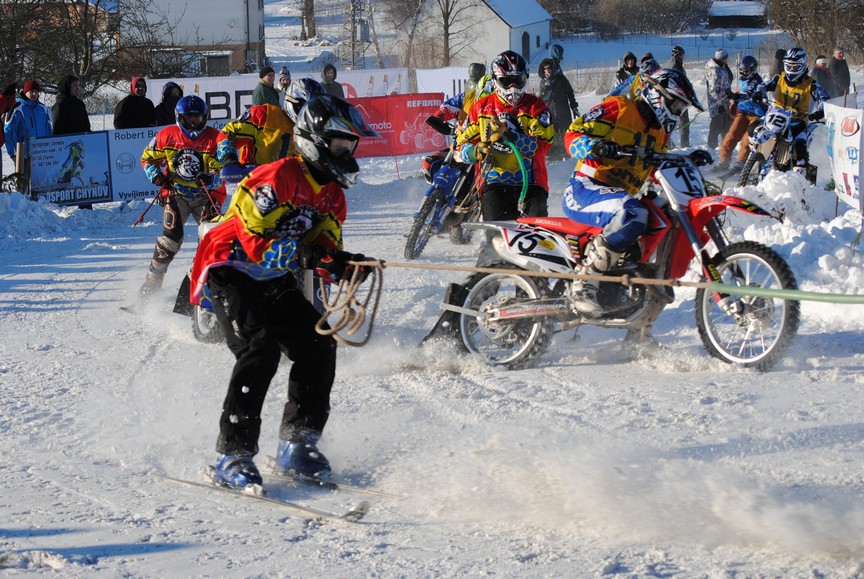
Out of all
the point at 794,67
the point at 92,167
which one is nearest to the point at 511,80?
the point at 794,67

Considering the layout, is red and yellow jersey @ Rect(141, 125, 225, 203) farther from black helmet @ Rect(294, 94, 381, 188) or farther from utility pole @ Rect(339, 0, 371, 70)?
utility pole @ Rect(339, 0, 371, 70)

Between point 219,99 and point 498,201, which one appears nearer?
point 498,201

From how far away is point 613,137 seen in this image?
638 cm

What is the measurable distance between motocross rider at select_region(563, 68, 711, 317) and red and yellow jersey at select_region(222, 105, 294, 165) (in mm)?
2759

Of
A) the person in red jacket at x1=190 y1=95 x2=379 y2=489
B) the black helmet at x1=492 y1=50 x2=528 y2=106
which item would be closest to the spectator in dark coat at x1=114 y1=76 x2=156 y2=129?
the black helmet at x1=492 y1=50 x2=528 y2=106

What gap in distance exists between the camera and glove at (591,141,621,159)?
20.2 feet

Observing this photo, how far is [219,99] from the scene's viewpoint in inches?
658

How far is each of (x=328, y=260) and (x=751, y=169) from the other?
10.1 metres

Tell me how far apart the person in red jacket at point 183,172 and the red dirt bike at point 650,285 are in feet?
9.42

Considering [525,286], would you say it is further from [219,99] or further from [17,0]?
[17,0]

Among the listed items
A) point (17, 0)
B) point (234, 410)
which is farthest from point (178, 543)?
point (17, 0)

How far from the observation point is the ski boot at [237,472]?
14.9 feet

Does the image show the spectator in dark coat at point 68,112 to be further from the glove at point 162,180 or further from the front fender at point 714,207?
the front fender at point 714,207

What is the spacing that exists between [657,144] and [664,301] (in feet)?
3.53
